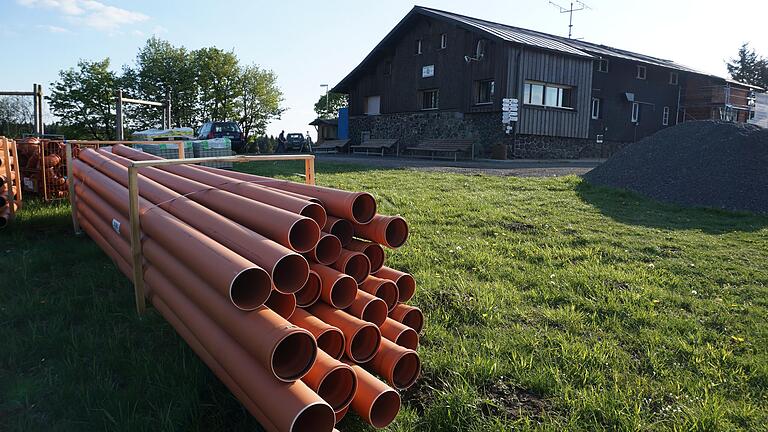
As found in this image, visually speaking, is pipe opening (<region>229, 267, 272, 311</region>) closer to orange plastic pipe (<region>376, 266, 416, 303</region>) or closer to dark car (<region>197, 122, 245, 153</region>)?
orange plastic pipe (<region>376, 266, 416, 303</region>)

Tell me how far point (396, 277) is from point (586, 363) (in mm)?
1399

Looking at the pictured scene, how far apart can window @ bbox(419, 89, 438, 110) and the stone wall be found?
32.4 inches

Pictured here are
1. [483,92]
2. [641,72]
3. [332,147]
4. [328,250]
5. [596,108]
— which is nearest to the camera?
[328,250]

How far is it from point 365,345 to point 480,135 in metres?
25.6

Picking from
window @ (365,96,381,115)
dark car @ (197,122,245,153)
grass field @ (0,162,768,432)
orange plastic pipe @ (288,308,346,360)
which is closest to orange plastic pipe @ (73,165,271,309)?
orange plastic pipe @ (288,308,346,360)

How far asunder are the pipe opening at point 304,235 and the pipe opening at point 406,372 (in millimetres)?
888

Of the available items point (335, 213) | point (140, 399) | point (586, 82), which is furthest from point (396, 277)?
point (586, 82)

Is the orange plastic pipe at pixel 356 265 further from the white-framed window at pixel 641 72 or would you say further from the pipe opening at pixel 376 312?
the white-framed window at pixel 641 72

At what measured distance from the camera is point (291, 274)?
2.88 meters

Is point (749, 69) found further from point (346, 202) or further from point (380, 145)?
point (346, 202)

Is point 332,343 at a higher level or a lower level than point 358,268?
lower

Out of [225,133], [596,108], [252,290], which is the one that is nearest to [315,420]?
[252,290]

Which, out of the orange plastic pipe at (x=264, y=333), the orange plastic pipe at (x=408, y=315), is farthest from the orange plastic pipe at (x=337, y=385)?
the orange plastic pipe at (x=408, y=315)

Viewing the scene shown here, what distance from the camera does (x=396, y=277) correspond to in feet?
12.0
